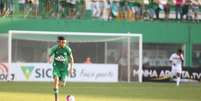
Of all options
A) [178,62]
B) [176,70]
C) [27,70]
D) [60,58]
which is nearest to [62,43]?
[60,58]

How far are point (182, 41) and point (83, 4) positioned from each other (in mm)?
7127

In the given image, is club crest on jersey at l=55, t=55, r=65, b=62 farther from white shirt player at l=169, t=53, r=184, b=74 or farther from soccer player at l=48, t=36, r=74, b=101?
white shirt player at l=169, t=53, r=184, b=74

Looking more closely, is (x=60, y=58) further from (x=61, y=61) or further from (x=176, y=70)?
(x=176, y=70)

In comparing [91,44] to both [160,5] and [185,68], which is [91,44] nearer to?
[185,68]

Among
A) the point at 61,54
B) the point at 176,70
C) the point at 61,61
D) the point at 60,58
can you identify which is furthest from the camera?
the point at 176,70

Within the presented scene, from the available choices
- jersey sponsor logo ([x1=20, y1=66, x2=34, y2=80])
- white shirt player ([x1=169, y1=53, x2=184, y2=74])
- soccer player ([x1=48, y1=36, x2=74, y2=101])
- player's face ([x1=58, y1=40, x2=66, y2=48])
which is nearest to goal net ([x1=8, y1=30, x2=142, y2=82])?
jersey sponsor logo ([x1=20, y1=66, x2=34, y2=80])

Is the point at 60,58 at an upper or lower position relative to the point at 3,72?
upper

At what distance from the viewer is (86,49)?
36250 mm

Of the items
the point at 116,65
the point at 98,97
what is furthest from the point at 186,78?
the point at 98,97

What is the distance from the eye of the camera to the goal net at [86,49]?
1391 inches

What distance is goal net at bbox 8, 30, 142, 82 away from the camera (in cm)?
3534

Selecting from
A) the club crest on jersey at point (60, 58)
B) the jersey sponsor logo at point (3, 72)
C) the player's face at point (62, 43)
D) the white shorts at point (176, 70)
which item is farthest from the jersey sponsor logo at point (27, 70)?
the player's face at point (62, 43)

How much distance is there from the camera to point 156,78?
37.6 m

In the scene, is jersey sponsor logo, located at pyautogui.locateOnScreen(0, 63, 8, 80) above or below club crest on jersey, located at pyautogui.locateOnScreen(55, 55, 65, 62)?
below
